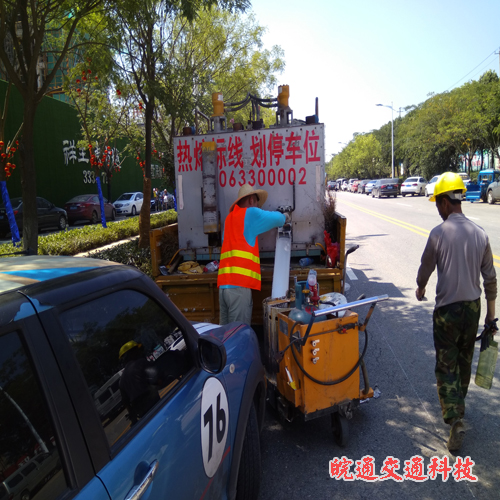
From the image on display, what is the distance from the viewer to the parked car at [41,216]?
52.3 feet

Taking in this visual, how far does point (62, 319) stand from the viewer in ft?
4.75

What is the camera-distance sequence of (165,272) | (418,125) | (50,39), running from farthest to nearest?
(418,125) < (50,39) < (165,272)

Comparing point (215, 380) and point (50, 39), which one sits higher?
point (50, 39)

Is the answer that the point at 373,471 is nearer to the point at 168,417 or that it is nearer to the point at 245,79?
the point at 168,417

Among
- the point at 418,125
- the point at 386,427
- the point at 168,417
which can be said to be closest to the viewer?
the point at 168,417

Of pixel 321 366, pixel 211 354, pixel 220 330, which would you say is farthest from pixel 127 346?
pixel 321 366

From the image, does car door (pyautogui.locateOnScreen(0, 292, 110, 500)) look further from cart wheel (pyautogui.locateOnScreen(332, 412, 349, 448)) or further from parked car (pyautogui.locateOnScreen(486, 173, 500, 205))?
parked car (pyautogui.locateOnScreen(486, 173, 500, 205))

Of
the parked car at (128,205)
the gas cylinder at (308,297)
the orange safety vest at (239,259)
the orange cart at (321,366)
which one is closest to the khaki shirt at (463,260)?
the orange cart at (321,366)

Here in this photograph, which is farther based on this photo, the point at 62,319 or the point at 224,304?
the point at 224,304

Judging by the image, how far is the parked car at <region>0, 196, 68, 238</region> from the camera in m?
15.9

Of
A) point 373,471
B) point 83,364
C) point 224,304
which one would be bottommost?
point 373,471

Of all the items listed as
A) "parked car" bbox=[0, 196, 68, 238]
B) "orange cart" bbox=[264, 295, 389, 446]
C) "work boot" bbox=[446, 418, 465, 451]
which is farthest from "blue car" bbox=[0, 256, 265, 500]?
"parked car" bbox=[0, 196, 68, 238]

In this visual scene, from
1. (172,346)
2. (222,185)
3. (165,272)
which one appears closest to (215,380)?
(172,346)

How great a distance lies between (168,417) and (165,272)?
11.6 ft
